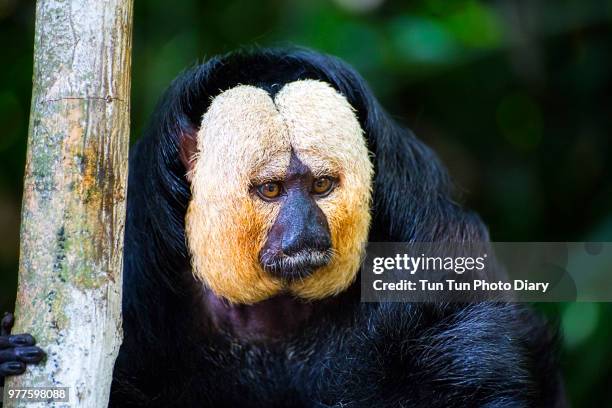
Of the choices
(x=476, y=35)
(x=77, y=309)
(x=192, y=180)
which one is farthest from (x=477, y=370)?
(x=476, y=35)

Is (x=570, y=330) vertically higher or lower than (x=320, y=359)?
higher

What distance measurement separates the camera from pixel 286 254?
305 cm

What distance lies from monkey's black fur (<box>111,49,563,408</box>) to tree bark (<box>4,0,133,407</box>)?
762 mm

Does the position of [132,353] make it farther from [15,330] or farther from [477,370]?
[477,370]

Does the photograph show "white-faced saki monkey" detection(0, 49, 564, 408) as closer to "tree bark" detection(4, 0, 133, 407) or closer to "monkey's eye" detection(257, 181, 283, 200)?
"monkey's eye" detection(257, 181, 283, 200)

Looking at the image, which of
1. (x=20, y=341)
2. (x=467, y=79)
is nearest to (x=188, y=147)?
(x=20, y=341)

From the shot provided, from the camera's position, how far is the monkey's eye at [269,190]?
10.1ft

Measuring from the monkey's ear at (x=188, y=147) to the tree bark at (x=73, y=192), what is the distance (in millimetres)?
732

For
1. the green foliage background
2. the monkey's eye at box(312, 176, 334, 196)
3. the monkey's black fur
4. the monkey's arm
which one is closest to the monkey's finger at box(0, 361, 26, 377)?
the monkey's black fur

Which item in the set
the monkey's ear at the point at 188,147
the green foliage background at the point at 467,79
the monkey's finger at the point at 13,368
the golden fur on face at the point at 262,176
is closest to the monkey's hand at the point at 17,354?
the monkey's finger at the point at 13,368

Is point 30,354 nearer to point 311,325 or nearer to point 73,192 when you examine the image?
point 73,192

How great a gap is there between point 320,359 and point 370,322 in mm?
265

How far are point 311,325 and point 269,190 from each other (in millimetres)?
697

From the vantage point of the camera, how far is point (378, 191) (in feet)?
10.9
